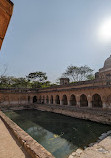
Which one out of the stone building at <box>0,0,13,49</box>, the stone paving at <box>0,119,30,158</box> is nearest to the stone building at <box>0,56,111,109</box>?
the stone paving at <box>0,119,30,158</box>

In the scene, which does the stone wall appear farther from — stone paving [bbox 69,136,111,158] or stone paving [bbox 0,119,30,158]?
stone paving [bbox 0,119,30,158]

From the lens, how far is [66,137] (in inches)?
330

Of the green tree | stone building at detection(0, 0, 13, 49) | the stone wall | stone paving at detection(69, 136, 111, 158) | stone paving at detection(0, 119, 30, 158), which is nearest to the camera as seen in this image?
stone building at detection(0, 0, 13, 49)

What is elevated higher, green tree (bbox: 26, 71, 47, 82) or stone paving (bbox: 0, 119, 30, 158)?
green tree (bbox: 26, 71, 47, 82)

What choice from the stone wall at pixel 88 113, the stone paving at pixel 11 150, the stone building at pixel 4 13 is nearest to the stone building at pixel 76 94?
the stone wall at pixel 88 113

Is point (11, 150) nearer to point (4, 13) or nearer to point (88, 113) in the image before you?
point (4, 13)

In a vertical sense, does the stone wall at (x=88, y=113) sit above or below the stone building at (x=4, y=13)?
below

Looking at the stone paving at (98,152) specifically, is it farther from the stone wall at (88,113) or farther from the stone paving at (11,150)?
the stone wall at (88,113)

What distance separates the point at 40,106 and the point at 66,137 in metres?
15.2

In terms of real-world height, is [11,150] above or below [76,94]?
below

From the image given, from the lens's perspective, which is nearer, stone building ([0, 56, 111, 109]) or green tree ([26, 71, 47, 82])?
stone building ([0, 56, 111, 109])

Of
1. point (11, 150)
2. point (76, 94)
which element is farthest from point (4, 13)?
point (76, 94)

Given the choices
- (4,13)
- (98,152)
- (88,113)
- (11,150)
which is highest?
(4,13)

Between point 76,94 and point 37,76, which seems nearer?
point 76,94
